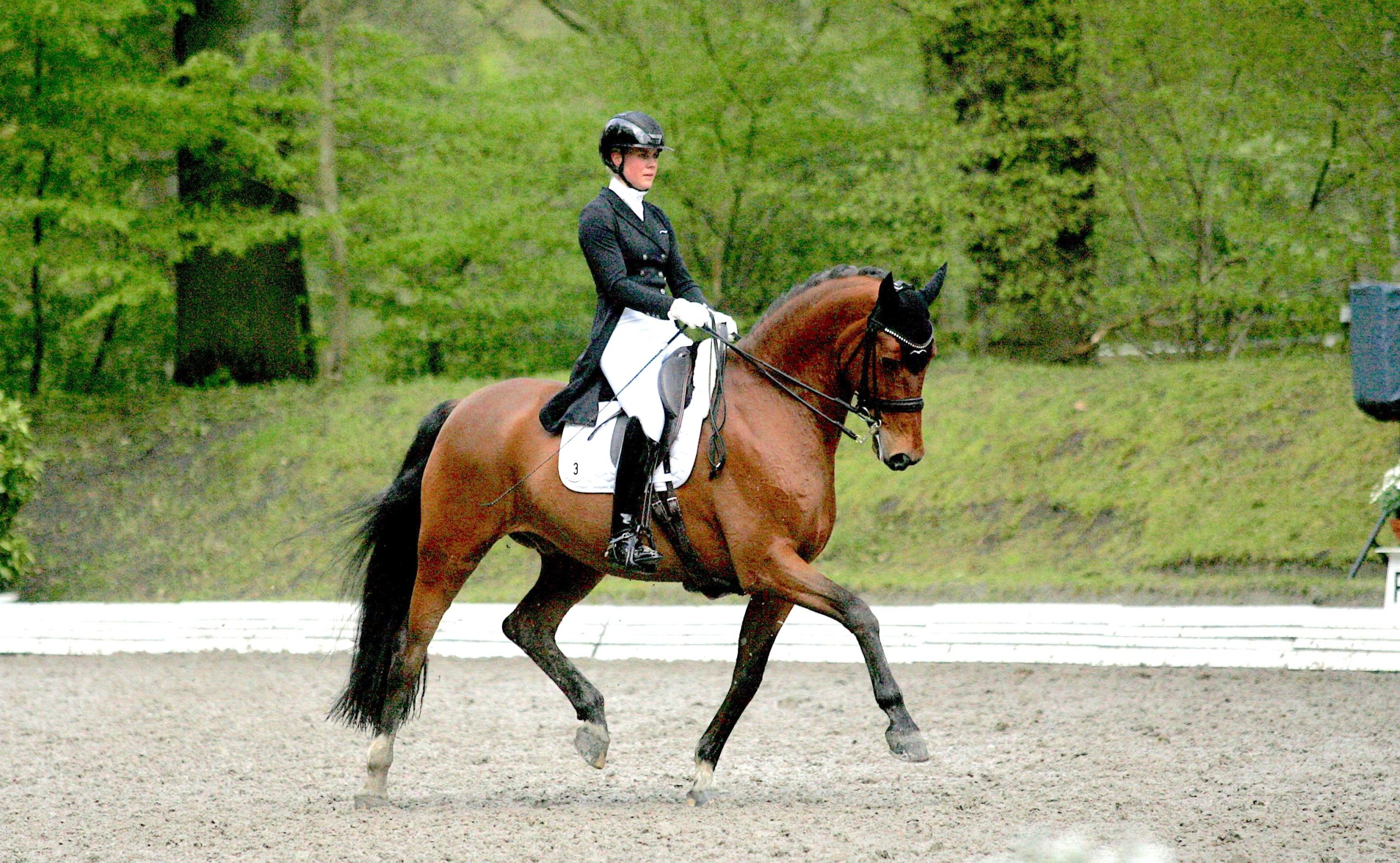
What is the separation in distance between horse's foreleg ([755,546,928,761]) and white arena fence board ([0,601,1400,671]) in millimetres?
3562

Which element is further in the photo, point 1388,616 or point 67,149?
point 67,149

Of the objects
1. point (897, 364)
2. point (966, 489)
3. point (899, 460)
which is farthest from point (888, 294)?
point (966, 489)

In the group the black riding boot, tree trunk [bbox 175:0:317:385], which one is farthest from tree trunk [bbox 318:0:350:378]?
the black riding boot

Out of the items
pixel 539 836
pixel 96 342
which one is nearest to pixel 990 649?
pixel 539 836

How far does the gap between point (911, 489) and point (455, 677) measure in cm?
487

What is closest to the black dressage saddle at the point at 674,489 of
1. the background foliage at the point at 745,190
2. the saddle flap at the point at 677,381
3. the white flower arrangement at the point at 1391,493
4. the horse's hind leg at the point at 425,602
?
the saddle flap at the point at 677,381

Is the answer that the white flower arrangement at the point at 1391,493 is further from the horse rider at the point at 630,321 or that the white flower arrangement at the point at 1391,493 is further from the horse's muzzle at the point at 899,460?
the horse rider at the point at 630,321

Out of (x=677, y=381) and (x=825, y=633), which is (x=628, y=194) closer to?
(x=677, y=381)

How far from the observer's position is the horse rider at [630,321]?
554 cm

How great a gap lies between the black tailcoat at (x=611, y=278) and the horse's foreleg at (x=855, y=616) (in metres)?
1.04

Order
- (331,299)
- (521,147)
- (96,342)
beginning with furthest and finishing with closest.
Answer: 1. (96,342)
2. (331,299)
3. (521,147)

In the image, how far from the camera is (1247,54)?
45.5 feet

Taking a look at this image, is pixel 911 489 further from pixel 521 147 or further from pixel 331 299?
pixel 331 299

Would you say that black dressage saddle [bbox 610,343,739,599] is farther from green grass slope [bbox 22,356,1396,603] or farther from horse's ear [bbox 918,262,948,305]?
green grass slope [bbox 22,356,1396,603]
